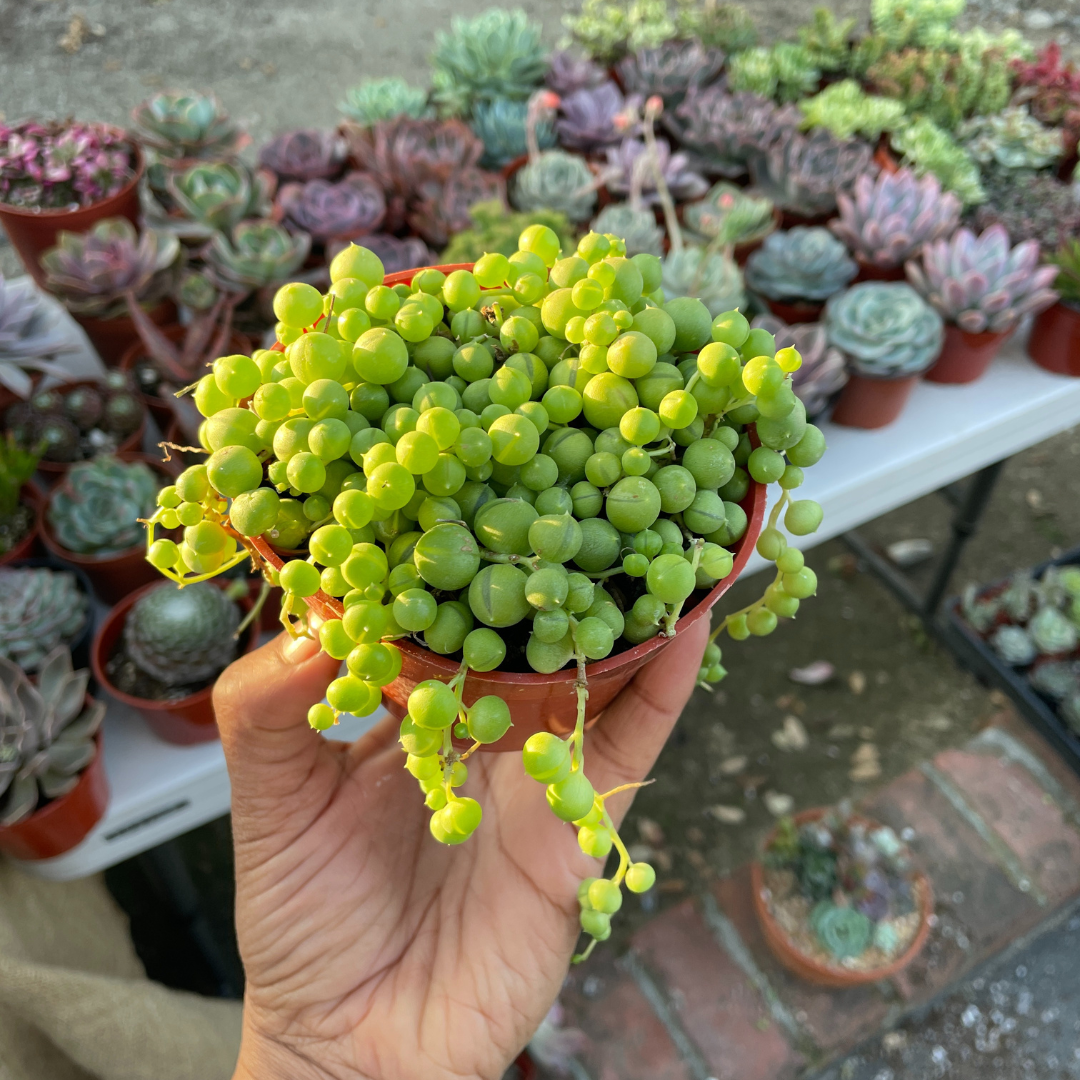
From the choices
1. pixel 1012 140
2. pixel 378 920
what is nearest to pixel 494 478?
pixel 378 920

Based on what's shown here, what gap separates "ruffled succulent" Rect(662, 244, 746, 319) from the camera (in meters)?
1.37

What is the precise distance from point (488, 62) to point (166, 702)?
165 centimetres

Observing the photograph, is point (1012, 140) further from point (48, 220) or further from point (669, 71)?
point (48, 220)

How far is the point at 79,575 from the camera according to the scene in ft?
3.88

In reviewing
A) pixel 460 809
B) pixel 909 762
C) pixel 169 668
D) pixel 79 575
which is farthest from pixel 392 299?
pixel 909 762

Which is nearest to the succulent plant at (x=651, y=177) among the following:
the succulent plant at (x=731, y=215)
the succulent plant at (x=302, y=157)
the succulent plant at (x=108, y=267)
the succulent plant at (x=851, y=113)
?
the succulent plant at (x=731, y=215)

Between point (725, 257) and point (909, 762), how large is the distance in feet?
4.12

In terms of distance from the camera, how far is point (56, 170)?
1.49 m

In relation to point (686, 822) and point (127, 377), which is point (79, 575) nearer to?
point (127, 377)

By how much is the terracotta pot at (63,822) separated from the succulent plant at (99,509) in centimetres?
28

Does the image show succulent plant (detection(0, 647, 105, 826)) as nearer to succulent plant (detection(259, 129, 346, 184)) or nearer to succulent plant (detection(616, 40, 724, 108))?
succulent plant (detection(259, 129, 346, 184))

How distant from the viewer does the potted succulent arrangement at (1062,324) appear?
1506 mm

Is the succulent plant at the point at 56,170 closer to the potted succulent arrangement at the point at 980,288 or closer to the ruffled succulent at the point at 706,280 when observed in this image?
the ruffled succulent at the point at 706,280

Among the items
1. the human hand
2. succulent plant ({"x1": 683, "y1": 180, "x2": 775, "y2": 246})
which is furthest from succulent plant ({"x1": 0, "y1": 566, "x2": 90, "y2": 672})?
succulent plant ({"x1": 683, "y1": 180, "x2": 775, "y2": 246})
